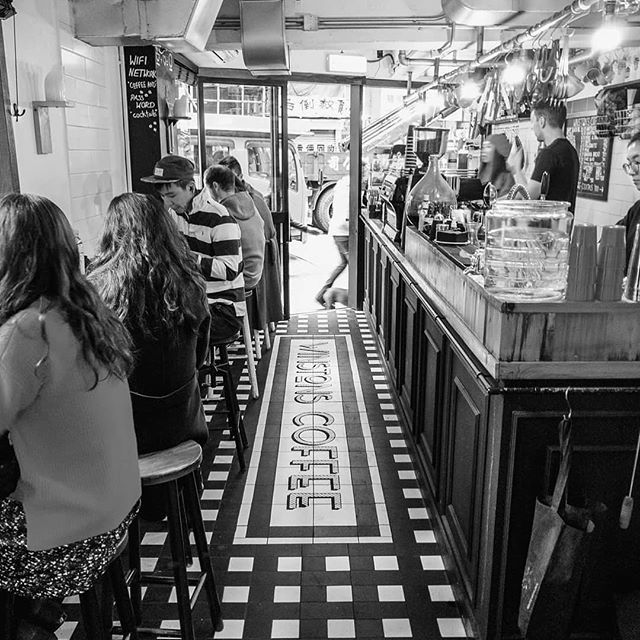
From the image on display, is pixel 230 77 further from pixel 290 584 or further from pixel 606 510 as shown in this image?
pixel 606 510

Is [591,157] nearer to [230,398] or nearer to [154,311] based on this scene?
[230,398]

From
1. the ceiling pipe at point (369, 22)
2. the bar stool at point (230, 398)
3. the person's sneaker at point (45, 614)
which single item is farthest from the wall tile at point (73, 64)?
the person's sneaker at point (45, 614)

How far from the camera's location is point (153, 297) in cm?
246

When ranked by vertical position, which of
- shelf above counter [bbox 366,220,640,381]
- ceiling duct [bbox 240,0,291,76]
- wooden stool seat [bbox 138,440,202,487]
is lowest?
wooden stool seat [bbox 138,440,202,487]

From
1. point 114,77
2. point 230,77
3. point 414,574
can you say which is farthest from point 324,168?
point 414,574

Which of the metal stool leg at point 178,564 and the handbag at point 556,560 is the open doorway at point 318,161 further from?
the handbag at point 556,560

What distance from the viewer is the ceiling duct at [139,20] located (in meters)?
3.94

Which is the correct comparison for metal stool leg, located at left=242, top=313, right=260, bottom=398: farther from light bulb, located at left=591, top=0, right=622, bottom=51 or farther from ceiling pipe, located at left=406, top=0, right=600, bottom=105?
light bulb, located at left=591, top=0, right=622, bottom=51

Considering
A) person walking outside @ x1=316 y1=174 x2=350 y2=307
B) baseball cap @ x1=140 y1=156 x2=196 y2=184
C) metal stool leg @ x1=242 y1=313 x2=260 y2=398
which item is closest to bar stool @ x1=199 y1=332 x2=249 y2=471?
metal stool leg @ x1=242 y1=313 x2=260 y2=398

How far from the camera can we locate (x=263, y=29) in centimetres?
506

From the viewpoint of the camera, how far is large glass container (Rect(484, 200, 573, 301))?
7.50 ft

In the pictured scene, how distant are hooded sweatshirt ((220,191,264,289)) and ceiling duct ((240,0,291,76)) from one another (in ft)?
3.52

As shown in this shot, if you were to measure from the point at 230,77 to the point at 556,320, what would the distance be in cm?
535

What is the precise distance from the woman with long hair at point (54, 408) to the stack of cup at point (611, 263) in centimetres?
149
